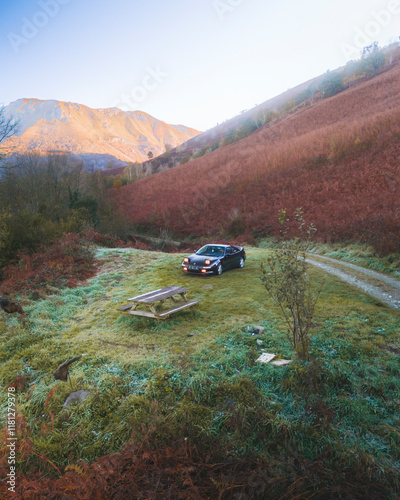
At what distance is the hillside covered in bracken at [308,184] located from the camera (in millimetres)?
21266

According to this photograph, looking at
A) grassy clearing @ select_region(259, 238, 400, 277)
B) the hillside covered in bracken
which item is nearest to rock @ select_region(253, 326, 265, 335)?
grassy clearing @ select_region(259, 238, 400, 277)

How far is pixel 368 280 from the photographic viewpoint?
12328 mm

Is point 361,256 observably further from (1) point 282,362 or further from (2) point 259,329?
(1) point 282,362

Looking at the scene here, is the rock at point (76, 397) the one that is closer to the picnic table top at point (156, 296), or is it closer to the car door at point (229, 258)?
the picnic table top at point (156, 296)

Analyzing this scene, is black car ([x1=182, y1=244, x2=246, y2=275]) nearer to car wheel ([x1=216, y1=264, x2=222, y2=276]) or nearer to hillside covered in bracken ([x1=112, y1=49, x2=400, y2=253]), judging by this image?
car wheel ([x1=216, y1=264, x2=222, y2=276])

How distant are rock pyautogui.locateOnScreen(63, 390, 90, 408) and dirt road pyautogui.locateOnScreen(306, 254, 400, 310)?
29.0ft

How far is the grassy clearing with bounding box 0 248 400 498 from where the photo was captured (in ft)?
12.5

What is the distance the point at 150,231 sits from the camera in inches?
1419

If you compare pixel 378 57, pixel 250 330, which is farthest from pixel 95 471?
pixel 378 57

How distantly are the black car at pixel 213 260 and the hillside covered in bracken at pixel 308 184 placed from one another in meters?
7.51

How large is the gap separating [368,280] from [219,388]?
10112 mm

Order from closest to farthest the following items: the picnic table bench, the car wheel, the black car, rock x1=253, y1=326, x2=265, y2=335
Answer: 1. rock x1=253, y1=326, x2=265, y2=335
2. the picnic table bench
3. the black car
4. the car wheel

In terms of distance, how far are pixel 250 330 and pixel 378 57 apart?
85026 millimetres

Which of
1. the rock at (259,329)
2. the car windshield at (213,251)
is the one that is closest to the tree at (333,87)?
the car windshield at (213,251)
